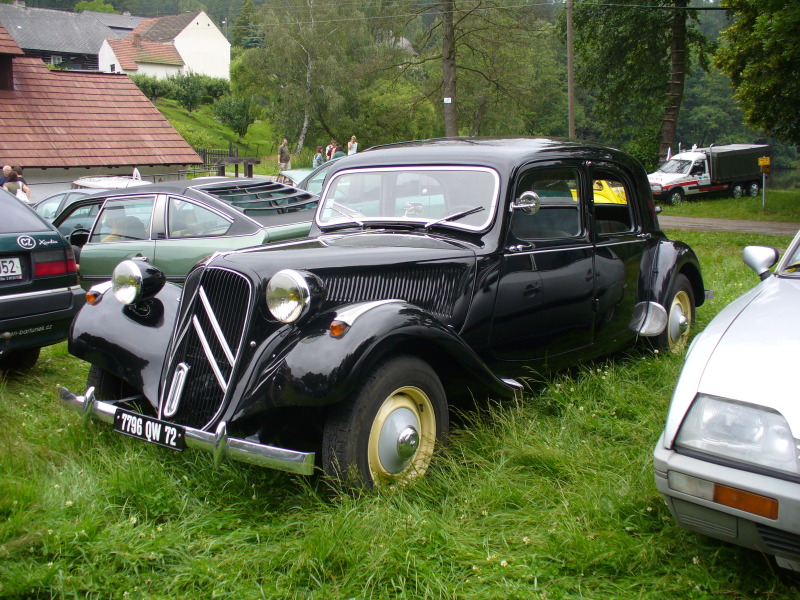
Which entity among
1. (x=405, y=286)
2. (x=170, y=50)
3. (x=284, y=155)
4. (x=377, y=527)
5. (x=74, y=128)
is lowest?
(x=377, y=527)

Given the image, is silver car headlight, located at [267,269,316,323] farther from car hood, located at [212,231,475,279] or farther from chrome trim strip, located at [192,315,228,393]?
chrome trim strip, located at [192,315,228,393]

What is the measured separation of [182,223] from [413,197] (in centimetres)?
386

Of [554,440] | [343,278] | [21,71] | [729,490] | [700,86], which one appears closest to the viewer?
[729,490]

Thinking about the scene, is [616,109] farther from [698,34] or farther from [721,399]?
[721,399]

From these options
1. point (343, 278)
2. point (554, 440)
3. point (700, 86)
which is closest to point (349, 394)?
point (343, 278)

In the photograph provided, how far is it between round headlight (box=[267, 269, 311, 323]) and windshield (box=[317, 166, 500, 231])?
128 cm

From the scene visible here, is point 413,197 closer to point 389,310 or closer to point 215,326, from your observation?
point 389,310

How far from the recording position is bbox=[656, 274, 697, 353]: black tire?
546 centimetres

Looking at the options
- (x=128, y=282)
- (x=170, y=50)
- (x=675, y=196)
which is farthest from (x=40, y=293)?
(x=170, y=50)

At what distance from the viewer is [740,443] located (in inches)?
95.7

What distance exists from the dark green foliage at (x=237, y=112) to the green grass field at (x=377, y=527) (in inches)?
1855

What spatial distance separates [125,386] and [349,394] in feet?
5.96

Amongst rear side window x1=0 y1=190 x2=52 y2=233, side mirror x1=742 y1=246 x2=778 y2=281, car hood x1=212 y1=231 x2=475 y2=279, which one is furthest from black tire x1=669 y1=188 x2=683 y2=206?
rear side window x1=0 y1=190 x2=52 y2=233

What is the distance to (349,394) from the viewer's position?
318 centimetres
